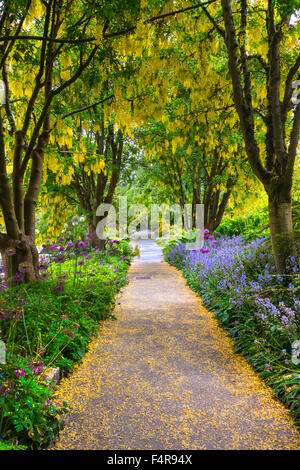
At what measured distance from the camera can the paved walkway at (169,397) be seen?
2.07m

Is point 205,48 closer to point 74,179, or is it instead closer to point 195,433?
point 195,433

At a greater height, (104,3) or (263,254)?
(104,3)

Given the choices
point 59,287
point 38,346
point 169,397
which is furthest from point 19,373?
point 59,287

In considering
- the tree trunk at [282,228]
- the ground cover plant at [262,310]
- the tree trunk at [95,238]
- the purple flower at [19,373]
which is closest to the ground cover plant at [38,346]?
the purple flower at [19,373]

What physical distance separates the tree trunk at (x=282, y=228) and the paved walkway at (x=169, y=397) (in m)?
1.26

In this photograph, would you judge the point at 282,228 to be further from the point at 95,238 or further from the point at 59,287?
the point at 95,238

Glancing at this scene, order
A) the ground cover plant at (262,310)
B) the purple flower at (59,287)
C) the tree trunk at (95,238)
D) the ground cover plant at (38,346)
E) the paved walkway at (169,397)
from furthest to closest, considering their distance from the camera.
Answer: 1. the tree trunk at (95,238)
2. the purple flower at (59,287)
3. the ground cover plant at (262,310)
4. the paved walkway at (169,397)
5. the ground cover plant at (38,346)

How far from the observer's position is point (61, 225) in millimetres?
11141

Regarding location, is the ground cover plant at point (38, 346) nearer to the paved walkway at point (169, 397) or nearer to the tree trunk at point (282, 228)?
the paved walkway at point (169, 397)

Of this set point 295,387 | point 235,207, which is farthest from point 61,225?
point 295,387

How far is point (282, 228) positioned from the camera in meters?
4.07

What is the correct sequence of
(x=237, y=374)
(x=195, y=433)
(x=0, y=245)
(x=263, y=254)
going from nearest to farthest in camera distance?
(x=195, y=433) < (x=237, y=374) < (x=0, y=245) < (x=263, y=254)

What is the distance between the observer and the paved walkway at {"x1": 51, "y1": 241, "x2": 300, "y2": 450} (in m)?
2.07

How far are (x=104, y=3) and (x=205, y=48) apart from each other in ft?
7.01
